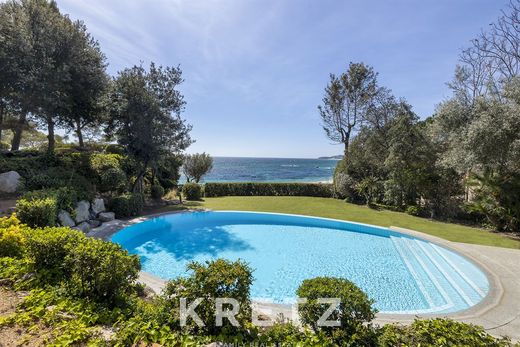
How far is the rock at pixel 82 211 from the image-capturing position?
10.2 metres

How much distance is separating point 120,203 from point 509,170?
1899cm

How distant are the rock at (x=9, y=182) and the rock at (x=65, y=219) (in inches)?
133

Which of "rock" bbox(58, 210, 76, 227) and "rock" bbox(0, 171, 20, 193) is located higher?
"rock" bbox(0, 171, 20, 193)

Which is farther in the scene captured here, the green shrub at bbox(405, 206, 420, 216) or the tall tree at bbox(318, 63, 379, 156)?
the tall tree at bbox(318, 63, 379, 156)

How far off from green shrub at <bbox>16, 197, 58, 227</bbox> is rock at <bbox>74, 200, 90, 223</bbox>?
2405mm

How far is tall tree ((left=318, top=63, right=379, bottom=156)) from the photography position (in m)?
20.9

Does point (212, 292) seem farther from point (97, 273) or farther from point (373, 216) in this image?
point (373, 216)

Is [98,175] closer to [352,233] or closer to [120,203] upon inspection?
[120,203]

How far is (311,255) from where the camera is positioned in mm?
9523

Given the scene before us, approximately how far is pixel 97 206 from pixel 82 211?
1.32 m

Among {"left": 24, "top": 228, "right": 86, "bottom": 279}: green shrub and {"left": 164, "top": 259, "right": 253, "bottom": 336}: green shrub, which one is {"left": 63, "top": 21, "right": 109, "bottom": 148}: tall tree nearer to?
{"left": 24, "top": 228, "right": 86, "bottom": 279}: green shrub

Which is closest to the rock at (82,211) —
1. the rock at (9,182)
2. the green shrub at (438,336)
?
the rock at (9,182)

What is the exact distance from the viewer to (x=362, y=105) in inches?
840

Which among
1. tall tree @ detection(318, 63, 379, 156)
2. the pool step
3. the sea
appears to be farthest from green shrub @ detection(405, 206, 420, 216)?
the sea
